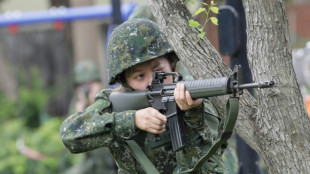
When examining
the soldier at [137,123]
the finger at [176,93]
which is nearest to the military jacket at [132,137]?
the soldier at [137,123]

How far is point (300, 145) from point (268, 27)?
57cm

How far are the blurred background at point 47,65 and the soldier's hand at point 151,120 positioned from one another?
1.72 meters

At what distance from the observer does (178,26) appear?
366 centimetres

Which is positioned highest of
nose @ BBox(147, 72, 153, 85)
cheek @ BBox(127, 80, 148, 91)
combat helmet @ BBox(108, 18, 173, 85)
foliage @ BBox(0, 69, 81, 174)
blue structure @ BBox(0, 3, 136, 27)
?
blue structure @ BBox(0, 3, 136, 27)

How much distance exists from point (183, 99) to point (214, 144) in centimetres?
27

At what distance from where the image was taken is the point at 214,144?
3443mm

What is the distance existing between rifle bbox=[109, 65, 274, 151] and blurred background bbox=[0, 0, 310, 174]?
5.12ft

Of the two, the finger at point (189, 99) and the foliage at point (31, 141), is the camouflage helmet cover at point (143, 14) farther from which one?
the foliage at point (31, 141)

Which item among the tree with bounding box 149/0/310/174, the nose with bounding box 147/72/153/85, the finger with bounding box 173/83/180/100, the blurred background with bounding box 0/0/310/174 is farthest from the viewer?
the blurred background with bounding box 0/0/310/174

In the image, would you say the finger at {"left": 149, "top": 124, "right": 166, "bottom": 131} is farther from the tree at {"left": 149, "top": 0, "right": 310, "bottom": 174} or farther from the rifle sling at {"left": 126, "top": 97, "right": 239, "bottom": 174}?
the tree at {"left": 149, "top": 0, "right": 310, "bottom": 174}

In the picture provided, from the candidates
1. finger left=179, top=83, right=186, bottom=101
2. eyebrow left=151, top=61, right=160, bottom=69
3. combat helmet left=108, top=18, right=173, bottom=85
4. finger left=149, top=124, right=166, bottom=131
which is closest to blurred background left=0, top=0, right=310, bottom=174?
combat helmet left=108, top=18, right=173, bottom=85

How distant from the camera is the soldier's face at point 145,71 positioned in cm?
389

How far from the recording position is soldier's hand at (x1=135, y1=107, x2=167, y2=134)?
11.8 feet

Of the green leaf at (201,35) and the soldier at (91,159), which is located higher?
the green leaf at (201,35)
